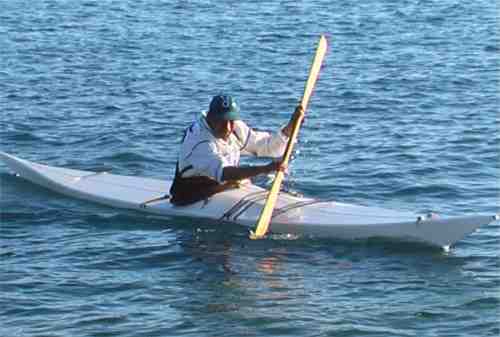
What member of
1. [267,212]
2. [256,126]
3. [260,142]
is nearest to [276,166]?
[267,212]

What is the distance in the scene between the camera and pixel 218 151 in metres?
12.0

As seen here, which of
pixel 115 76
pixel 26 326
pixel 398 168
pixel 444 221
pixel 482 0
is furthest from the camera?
pixel 482 0

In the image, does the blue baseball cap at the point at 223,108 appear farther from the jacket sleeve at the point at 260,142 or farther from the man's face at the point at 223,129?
the jacket sleeve at the point at 260,142

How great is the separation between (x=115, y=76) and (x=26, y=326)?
10.5 m

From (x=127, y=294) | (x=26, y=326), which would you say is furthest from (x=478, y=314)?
(x=26, y=326)

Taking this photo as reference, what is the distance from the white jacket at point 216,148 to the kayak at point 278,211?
384 mm

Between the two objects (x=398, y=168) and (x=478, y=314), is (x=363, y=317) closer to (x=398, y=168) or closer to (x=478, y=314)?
(x=478, y=314)

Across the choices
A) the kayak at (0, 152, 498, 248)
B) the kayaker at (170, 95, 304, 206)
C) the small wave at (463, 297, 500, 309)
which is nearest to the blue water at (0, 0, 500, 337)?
the small wave at (463, 297, 500, 309)

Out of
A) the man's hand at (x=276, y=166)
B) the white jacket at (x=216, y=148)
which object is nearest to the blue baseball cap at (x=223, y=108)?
the white jacket at (x=216, y=148)

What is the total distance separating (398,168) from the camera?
14430 millimetres

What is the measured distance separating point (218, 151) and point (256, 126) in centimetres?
474

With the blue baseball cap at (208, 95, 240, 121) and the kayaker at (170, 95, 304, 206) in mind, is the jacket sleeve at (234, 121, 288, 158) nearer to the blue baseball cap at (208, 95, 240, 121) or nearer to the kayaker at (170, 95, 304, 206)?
the kayaker at (170, 95, 304, 206)

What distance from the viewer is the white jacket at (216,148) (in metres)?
11.9

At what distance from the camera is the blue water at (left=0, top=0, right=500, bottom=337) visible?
10023mm
